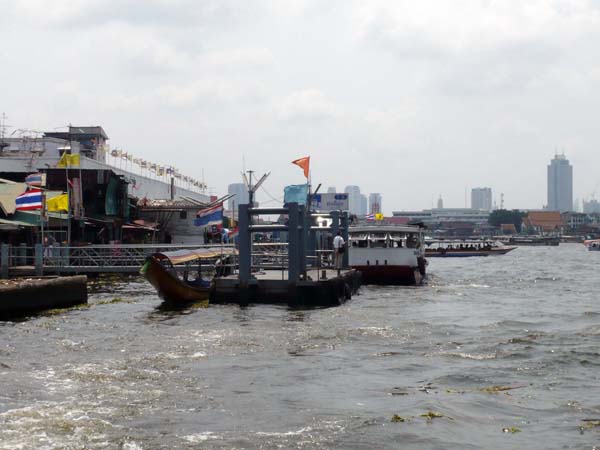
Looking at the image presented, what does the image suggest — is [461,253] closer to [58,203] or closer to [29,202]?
[58,203]

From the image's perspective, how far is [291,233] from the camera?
2733 centimetres

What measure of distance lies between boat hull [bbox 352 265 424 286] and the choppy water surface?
15274 mm

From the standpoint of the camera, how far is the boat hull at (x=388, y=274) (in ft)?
134

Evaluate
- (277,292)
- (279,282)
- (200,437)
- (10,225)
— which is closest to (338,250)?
(279,282)

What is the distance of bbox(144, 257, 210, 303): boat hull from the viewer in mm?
27844

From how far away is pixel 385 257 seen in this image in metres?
41.3

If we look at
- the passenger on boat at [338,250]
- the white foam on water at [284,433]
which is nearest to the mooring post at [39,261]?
the passenger on boat at [338,250]

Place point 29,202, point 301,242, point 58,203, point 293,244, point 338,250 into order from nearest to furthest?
point 293,244
point 301,242
point 338,250
point 29,202
point 58,203

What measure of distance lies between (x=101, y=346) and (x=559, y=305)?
1931cm

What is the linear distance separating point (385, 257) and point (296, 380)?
89.9 ft

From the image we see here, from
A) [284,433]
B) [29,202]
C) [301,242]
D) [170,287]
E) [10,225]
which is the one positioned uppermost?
[29,202]

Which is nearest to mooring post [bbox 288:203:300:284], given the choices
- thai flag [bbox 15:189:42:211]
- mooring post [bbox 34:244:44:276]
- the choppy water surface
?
the choppy water surface

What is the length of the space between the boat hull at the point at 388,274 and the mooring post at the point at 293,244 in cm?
1435

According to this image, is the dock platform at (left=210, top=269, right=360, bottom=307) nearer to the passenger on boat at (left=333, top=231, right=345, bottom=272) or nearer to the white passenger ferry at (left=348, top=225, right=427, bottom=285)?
the passenger on boat at (left=333, top=231, right=345, bottom=272)
